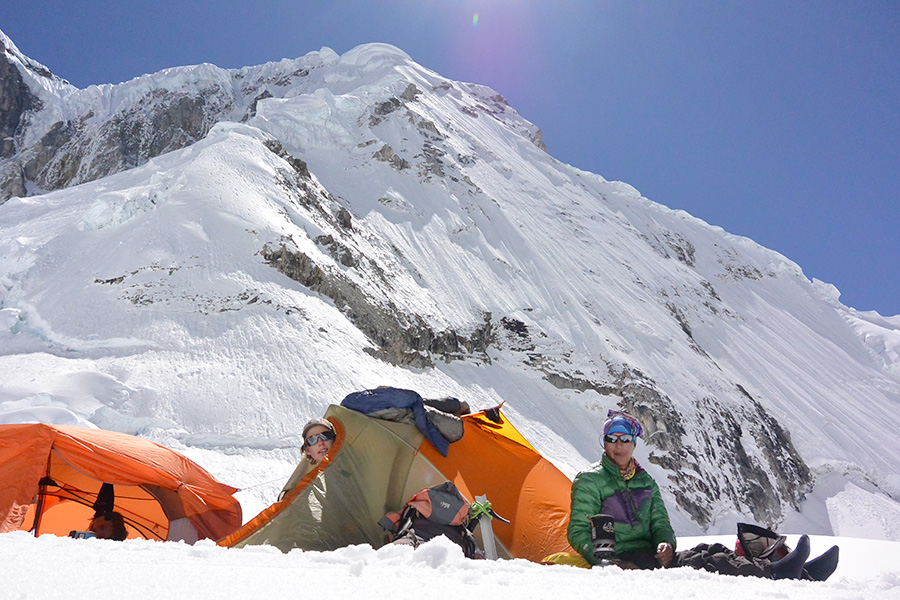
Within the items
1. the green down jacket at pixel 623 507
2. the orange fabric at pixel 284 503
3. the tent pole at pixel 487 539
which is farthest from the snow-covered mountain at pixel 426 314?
the green down jacket at pixel 623 507

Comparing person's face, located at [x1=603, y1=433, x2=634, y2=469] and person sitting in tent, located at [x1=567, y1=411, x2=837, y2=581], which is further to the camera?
person's face, located at [x1=603, y1=433, x2=634, y2=469]

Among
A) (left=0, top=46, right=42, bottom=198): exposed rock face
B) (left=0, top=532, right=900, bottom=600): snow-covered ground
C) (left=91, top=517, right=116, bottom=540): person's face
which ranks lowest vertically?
(left=91, top=517, right=116, bottom=540): person's face

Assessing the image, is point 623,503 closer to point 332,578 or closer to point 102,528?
point 332,578

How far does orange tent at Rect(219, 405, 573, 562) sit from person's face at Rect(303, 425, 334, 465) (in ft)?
0.41

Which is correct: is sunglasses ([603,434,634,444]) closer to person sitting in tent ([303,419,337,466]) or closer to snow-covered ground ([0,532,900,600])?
snow-covered ground ([0,532,900,600])

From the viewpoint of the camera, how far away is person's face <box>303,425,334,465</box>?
5.68m

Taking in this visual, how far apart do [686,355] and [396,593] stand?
37.0m

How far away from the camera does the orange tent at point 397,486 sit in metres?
4.87

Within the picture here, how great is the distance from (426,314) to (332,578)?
26817mm

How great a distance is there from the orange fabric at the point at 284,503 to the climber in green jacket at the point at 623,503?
254 centimetres

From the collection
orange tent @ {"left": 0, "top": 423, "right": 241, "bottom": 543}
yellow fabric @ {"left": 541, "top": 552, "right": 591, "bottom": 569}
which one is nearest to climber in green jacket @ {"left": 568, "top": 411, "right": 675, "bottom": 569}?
yellow fabric @ {"left": 541, "top": 552, "right": 591, "bottom": 569}

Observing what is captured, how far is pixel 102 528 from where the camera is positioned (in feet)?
19.3

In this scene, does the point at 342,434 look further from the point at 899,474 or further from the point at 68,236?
the point at 899,474

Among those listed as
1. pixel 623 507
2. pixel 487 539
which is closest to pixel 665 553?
pixel 623 507
